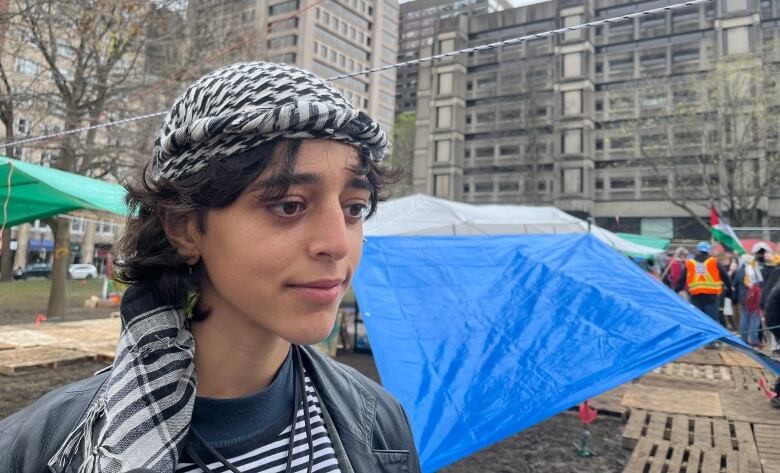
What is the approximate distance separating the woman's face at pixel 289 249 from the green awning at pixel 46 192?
4489 millimetres

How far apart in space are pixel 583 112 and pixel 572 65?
3338 millimetres

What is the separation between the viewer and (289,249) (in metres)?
0.84

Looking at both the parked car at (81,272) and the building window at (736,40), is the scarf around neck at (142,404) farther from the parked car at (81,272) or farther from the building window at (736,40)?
the parked car at (81,272)

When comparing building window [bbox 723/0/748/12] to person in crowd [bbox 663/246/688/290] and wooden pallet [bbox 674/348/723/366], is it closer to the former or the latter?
person in crowd [bbox 663/246/688/290]

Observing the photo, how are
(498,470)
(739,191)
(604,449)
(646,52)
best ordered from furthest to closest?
(646,52) → (739,191) → (604,449) → (498,470)

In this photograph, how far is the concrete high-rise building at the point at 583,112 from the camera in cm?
2531

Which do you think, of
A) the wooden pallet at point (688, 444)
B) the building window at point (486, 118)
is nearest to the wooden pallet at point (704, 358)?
the wooden pallet at point (688, 444)

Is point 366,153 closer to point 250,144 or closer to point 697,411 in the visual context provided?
point 250,144

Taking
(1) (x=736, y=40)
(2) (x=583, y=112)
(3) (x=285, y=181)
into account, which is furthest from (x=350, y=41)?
Answer: (3) (x=285, y=181)

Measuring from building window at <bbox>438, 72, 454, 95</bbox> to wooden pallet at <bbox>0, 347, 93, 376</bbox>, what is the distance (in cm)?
3631

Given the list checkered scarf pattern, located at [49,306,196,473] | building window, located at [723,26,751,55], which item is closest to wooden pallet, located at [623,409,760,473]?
checkered scarf pattern, located at [49,306,196,473]

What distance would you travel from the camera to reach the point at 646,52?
32.4 meters

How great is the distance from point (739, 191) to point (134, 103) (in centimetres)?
2480

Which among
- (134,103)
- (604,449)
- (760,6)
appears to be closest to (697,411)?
(604,449)
